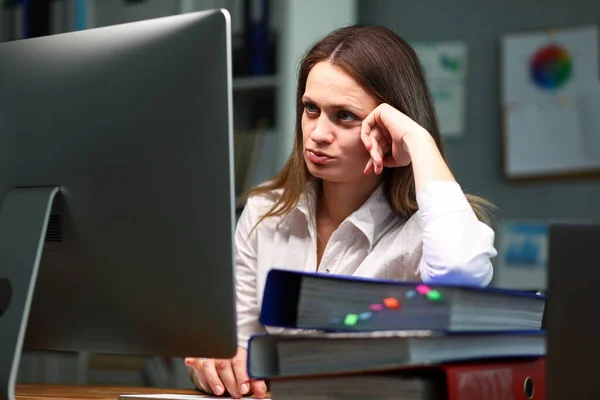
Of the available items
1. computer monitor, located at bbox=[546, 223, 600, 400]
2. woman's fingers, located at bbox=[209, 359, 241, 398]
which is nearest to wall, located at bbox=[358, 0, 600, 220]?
woman's fingers, located at bbox=[209, 359, 241, 398]

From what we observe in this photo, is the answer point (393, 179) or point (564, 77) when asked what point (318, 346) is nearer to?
point (393, 179)

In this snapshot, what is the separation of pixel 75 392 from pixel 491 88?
6.14ft

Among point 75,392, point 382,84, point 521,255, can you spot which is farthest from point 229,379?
point 521,255

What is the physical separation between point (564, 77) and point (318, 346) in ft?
6.60

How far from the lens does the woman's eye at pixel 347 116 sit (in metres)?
1.28

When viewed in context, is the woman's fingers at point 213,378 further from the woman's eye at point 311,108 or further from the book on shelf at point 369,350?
the woman's eye at point 311,108

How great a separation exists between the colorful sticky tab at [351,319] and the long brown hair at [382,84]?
1.92 ft

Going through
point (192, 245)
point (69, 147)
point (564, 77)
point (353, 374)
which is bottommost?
point (353, 374)

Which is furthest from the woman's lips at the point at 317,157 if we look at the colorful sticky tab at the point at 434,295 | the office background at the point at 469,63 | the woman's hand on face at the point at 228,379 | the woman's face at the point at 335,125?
the office background at the point at 469,63

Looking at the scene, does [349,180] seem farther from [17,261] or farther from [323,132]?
[17,261]

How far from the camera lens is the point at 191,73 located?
2.69 ft

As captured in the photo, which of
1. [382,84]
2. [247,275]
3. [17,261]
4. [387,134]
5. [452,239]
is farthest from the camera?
[247,275]

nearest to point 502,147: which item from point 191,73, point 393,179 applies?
point 393,179

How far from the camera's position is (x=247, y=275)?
1.44m
